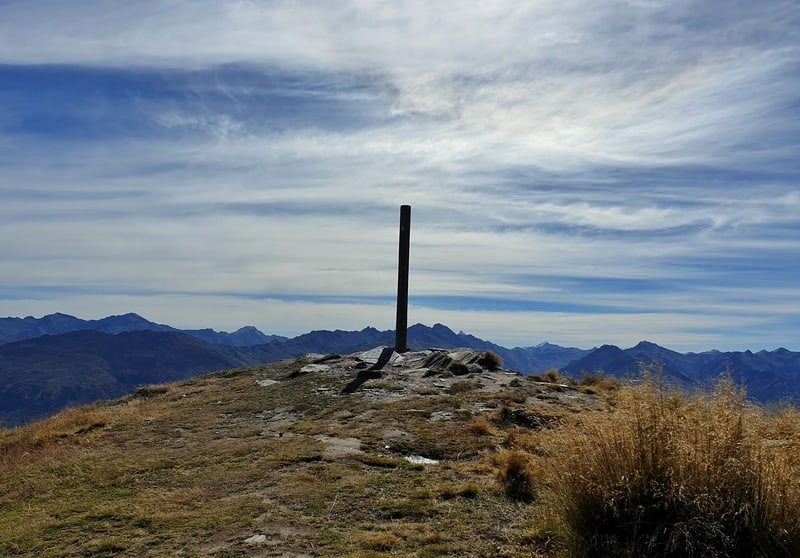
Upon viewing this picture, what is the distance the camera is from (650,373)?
6.44 metres

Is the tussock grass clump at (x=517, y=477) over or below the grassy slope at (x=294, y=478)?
over

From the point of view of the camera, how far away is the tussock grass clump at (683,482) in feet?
15.5

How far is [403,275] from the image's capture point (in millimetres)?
27188

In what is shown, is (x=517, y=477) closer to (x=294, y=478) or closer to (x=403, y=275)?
(x=294, y=478)

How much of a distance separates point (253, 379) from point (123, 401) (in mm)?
5141

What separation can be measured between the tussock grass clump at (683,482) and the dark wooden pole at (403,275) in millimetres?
21100

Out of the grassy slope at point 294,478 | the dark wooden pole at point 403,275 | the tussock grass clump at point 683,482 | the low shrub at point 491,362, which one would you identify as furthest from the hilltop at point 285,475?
the dark wooden pole at point 403,275

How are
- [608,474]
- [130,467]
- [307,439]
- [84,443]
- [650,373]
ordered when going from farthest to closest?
[84,443], [307,439], [130,467], [650,373], [608,474]

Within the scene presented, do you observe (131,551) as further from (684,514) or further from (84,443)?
(84,443)

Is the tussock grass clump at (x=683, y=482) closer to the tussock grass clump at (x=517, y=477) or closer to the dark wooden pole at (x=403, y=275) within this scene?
the tussock grass clump at (x=517, y=477)

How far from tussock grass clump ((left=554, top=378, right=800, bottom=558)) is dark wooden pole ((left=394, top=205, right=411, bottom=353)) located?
21100mm

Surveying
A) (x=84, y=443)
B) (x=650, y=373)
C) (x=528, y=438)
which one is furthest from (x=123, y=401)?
(x=650, y=373)

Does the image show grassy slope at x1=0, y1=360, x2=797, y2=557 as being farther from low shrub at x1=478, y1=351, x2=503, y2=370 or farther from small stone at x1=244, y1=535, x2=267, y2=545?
low shrub at x1=478, y1=351, x2=503, y2=370

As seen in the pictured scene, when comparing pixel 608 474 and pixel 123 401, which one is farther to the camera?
pixel 123 401
